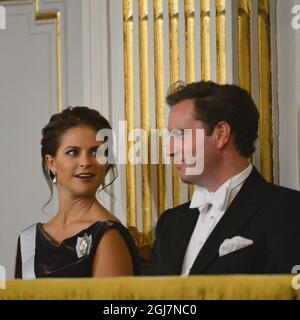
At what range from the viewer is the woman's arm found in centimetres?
285

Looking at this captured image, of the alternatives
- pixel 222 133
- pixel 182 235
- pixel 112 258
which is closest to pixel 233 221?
pixel 182 235

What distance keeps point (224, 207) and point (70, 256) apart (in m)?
0.52

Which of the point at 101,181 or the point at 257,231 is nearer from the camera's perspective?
the point at 257,231

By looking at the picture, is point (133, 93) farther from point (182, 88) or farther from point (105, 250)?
point (105, 250)

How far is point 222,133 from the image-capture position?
2.84 metres

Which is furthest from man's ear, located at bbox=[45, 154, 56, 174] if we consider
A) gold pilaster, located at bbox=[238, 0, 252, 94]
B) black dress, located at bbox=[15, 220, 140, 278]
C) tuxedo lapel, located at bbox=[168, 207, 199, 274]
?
gold pilaster, located at bbox=[238, 0, 252, 94]

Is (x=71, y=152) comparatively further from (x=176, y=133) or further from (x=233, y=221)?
(x=233, y=221)

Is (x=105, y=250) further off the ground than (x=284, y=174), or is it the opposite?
(x=284, y=174)

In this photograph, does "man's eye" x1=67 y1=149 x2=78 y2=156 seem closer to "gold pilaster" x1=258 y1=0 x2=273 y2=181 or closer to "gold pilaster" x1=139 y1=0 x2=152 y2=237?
"gold pilaster" x1=139 y1=0 x2=152 y2=237

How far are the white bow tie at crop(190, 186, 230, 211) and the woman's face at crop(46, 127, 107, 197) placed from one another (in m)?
0.32

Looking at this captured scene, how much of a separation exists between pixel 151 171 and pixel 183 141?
0.16 metres

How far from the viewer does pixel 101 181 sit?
2.94 meters

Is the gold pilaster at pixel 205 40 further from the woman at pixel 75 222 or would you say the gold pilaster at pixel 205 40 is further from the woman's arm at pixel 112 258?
the woman's arm at pixel 112 258
